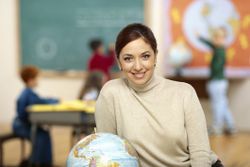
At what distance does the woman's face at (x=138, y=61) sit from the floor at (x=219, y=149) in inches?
150

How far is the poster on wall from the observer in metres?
8.95

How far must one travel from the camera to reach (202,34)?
30.0 ft

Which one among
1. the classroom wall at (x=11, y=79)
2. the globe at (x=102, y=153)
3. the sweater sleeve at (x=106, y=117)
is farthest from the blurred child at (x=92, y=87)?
the classroom wall at (x=11, y=79)

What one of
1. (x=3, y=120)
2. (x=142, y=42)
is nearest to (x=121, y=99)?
(x=142, y=42)

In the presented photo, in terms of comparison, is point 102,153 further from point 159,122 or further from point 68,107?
point 68,107

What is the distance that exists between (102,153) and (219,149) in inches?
203

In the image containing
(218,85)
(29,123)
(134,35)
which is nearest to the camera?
(134,35)

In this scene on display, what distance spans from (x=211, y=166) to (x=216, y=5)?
7040 millimetres

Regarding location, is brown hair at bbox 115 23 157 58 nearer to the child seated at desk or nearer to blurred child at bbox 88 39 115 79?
the child seated at desk

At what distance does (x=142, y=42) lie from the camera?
2273 mm

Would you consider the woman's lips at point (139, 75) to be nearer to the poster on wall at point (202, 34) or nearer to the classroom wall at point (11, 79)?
the poster on wall at point (202, 34)

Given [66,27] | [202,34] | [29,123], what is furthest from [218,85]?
[29,123]

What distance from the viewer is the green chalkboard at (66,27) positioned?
9.65 m

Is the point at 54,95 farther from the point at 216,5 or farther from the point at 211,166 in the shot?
the point at 211,166
